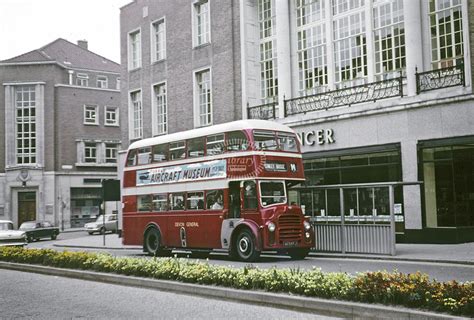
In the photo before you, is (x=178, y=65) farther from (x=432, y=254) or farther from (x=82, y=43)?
(x=82, y=43)

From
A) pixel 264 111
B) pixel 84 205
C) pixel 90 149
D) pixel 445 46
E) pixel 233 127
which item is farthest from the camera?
pixel 90 149

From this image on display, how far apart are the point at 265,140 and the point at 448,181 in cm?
727

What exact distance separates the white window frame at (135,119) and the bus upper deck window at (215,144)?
18.9 meters

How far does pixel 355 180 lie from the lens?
939 inches

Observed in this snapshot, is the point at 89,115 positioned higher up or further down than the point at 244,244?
Result: higher up

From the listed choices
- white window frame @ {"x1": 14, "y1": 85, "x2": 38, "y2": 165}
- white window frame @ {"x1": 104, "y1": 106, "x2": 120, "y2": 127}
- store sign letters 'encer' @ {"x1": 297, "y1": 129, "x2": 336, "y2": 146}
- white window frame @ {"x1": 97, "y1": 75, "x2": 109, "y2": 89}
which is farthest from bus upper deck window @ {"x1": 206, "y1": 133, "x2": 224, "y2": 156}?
white window frame @ {"x1": 97, "y1": 75, "x2": 109, "y2": 89}

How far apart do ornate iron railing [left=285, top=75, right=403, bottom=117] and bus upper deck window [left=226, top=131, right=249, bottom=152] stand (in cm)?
763

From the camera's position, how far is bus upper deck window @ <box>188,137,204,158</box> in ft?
63.7

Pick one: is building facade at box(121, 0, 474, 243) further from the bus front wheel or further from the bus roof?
the bus roof

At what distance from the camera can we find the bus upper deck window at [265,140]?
1775 cm

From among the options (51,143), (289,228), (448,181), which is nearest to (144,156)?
(289,228)

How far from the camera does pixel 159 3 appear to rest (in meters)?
36.0

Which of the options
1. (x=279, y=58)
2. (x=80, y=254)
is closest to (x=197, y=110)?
(x=279, y=58)

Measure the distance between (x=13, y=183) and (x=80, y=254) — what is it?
42.9 meters
